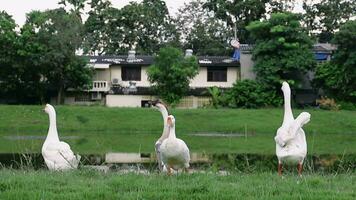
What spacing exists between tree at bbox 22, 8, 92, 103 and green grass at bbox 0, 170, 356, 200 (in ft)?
105

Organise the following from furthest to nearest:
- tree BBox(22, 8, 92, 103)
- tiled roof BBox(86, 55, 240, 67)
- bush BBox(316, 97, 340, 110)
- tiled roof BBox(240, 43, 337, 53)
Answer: tiled roof BBox(86, 55, 240, 67)
tiled roof BBox(240, 43, 337, 53)
tree BBox(22, 8, 92, 103)
bush BBox(316, 97, 340, 110)

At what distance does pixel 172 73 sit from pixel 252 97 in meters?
5.48

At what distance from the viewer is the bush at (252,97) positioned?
4016cm

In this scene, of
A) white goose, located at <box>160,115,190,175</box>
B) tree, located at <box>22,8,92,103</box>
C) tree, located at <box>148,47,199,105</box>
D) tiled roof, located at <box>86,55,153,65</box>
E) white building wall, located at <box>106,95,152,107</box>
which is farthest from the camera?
tiled roof, located at <box>86,55,153,65</box>

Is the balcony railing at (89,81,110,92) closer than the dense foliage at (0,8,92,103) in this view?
No

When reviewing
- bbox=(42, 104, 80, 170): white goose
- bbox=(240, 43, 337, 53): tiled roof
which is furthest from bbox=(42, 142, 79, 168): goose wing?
bbox=(240, 43, 337, 53): tiled roof

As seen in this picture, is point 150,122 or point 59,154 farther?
point 150,122

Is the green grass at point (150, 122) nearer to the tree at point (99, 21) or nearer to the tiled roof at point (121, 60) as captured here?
the tiled roof at point (121, 60)

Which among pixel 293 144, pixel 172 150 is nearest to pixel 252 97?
pixel 293 144

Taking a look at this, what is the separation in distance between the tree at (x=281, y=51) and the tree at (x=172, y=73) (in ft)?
15.3

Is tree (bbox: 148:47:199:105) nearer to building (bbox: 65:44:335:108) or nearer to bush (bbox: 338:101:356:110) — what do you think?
building (bbox: 65:44:335:108)

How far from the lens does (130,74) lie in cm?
4719

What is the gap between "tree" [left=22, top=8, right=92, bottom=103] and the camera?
1532 inches

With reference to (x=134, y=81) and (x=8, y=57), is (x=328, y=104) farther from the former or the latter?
(x=8, y=57)
